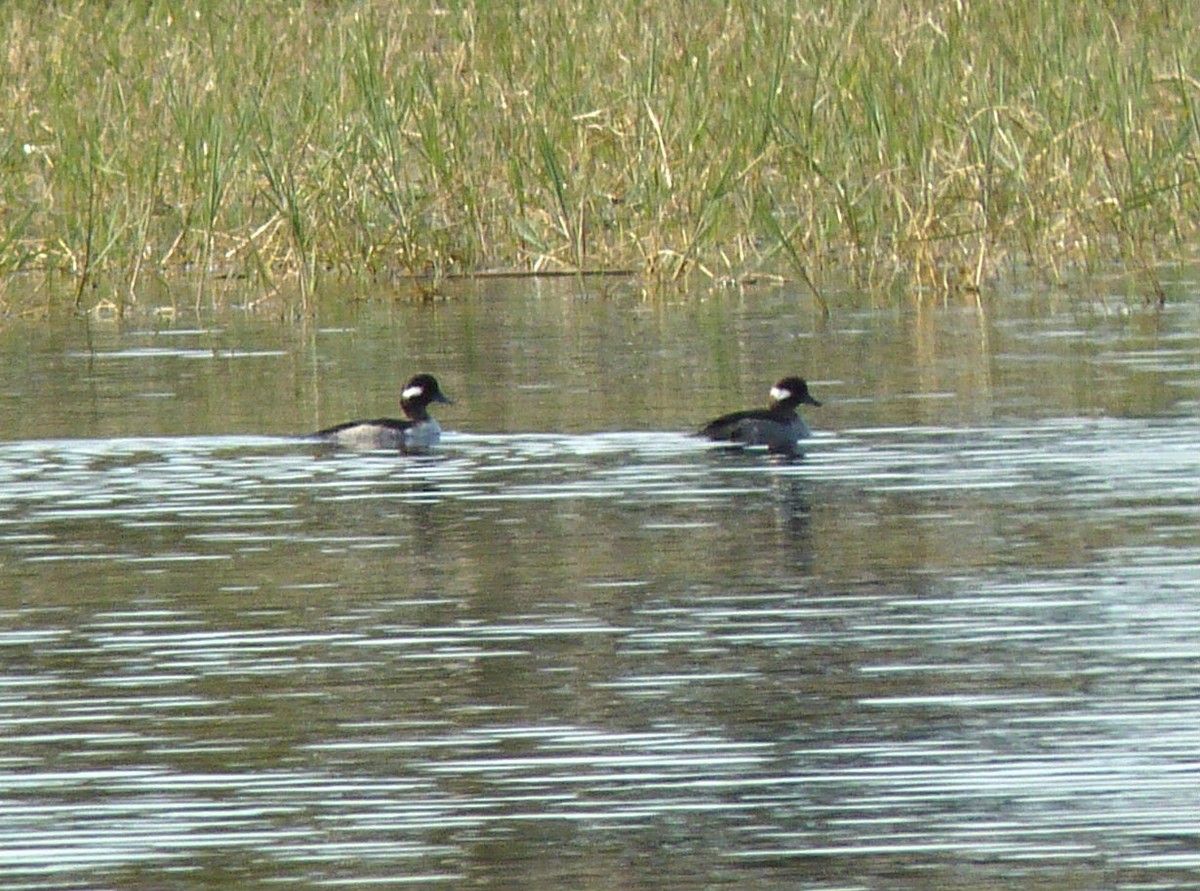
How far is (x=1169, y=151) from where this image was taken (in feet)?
56.5

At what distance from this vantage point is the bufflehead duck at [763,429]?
1225cm

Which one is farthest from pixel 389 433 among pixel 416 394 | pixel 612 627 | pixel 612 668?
pixel 612 668

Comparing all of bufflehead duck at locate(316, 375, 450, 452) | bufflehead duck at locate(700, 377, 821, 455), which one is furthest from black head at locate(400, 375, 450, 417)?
bufflehead duck at locate(700, 377, 821, 455)

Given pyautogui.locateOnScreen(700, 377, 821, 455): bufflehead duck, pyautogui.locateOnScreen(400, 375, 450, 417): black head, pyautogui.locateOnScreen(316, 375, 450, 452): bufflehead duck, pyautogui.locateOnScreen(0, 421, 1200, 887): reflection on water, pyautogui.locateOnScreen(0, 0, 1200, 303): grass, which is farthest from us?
pyautogui.locateOnScreen(0, 0, 1200, 303): grass

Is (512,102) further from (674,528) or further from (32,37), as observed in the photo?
(674,528)

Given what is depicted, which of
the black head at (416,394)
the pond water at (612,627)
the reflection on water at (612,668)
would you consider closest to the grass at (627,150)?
the pond water at (612,627)

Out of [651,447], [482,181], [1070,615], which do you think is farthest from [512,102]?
[1070,615]

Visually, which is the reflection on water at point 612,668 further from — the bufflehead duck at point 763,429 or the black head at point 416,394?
the black head at point 416,394

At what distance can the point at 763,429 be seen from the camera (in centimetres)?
1224

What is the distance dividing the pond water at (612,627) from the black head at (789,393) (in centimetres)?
25

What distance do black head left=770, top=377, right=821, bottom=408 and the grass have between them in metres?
3.56

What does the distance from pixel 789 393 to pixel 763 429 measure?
801 mm

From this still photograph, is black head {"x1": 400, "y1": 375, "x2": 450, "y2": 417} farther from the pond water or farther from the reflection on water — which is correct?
the reflection on water

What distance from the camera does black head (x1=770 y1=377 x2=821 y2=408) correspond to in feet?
42.6
